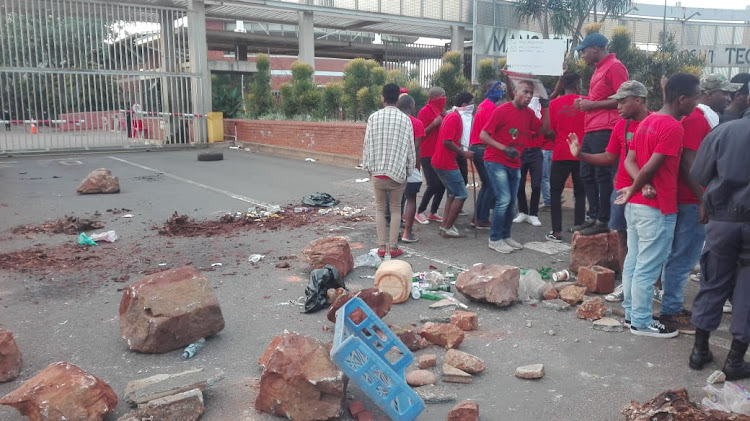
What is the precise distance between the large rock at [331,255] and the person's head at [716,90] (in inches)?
159

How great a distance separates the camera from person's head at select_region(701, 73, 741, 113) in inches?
237

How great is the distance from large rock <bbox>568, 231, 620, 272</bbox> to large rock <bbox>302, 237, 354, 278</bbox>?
2.33 metres

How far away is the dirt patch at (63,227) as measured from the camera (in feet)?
26.2

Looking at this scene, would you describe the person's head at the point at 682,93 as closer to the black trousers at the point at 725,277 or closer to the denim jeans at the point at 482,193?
the black trousers at the point at 725,277

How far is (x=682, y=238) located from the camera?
4.45 meters

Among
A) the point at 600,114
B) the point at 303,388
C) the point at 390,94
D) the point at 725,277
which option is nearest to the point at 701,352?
the point at 725,277

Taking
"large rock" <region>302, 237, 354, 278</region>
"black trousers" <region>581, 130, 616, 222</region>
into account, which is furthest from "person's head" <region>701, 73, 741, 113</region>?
"large rock" <region>302, 237, 354, 278</region>

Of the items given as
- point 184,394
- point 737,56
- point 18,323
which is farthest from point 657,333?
point 737,56

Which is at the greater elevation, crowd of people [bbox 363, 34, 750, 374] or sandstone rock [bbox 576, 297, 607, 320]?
crowd of people [bbox 363, 34, 750, 374]

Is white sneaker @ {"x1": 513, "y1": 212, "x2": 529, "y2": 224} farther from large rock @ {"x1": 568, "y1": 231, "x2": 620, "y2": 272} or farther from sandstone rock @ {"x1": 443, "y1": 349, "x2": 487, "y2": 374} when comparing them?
sandstone rock @ {"x1": 443, "y1": 349, "x2": 487, "y2": 374}

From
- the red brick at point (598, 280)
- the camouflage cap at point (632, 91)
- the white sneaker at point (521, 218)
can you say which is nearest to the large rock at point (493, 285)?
the red brick at point (598, 280)

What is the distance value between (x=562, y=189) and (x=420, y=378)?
4182 millimetres

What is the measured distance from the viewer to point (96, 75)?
65.9 ft

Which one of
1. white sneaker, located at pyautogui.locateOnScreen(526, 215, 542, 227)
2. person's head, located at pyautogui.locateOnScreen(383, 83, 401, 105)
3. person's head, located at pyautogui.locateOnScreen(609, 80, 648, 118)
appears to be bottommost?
white sneaker, located at pyautogui.locateOnScreen(526, 215, 542, 227)
